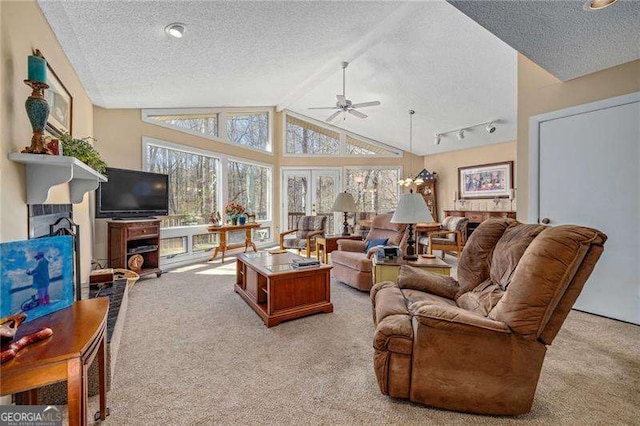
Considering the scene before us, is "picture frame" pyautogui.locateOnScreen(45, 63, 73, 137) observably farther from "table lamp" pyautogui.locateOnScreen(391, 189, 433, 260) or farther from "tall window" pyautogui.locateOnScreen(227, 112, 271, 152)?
"tall window" pyautogui.locateOnScreen(227, 112, 271, 152)

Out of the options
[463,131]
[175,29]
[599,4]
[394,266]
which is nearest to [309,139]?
[463,131]

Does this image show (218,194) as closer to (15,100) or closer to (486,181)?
(15,100)

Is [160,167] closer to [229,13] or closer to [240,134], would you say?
[240,134]

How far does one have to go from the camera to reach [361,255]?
373 cm

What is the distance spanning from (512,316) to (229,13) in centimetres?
327

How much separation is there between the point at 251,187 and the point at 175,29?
4.12m

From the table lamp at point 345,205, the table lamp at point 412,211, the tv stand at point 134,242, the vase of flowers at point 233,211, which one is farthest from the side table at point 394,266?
the vase of flowers at point 233,211

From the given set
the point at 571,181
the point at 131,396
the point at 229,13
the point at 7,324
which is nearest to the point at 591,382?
the point at 571,181

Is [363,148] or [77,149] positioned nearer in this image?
[77,149]

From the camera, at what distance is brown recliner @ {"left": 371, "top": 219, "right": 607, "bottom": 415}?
1334 millimetres

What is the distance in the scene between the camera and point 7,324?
1068 mm

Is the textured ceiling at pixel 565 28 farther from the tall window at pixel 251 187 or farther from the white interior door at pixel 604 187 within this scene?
the tall window at pixel 251 187

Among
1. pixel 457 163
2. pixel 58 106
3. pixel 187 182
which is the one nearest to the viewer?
pixel 58 106
